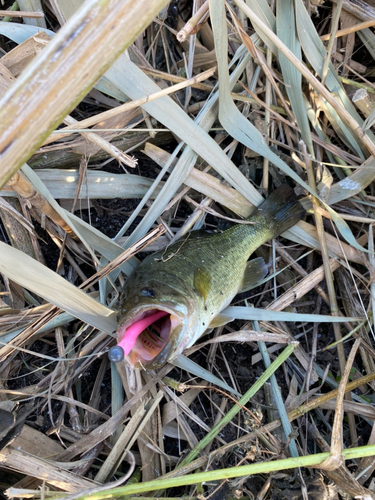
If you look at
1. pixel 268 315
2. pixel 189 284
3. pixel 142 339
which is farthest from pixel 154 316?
pixel 268 315

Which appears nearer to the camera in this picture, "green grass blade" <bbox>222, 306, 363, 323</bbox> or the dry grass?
the dry grass

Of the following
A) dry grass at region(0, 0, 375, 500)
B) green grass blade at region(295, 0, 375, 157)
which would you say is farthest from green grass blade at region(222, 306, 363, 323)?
green grass blade at region(295, 0, 375, 157)

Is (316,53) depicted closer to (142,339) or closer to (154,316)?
(154,316)

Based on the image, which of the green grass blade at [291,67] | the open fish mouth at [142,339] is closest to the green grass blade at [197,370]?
the open fish mouth at [142,339]

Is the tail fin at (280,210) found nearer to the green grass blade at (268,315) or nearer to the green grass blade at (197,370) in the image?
the green grass blade at (268,315)

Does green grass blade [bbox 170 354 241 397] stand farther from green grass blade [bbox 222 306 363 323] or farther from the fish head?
green grass blade [bbox 222 306 363 323]

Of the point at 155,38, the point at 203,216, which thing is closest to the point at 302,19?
the point at 155,38
